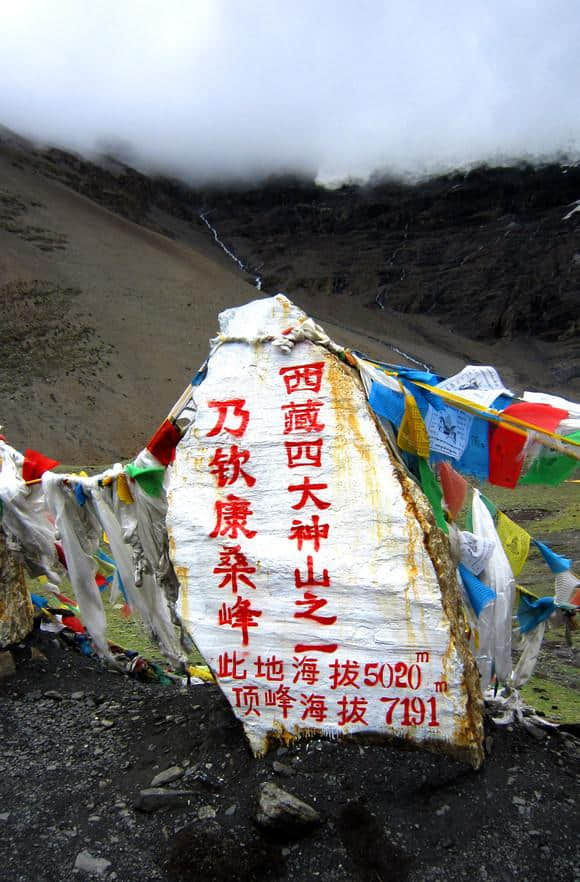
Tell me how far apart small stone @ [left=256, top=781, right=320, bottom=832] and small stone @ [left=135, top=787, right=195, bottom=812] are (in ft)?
1.50

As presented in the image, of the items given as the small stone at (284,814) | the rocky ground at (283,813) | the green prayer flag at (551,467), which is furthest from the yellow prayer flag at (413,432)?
the small stone at (284,814)

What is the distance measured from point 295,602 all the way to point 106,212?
177 ft

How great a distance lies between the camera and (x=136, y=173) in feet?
221

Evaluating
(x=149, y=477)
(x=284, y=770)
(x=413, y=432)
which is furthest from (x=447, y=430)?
(x=284, y=770)

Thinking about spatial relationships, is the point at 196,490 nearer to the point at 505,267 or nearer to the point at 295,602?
the point at 295,602

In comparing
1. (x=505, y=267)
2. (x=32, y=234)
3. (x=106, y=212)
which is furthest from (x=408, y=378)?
(x=505, y=267)

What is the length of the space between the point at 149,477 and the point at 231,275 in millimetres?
48778

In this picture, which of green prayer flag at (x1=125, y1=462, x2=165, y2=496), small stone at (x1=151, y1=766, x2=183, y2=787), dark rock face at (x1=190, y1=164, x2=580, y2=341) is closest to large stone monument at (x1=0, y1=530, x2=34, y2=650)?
green prayer flag at (x1=125, y1=462, x2=165, y2=496)

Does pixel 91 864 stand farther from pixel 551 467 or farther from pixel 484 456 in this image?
pixel 551 467

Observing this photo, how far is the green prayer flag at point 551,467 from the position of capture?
3.85 meters

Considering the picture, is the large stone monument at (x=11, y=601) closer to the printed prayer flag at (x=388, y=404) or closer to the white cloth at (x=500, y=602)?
the printed prayer flag at (x=388, y=404)

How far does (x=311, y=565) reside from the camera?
383 cm

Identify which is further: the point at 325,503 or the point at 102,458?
the point at 102,458

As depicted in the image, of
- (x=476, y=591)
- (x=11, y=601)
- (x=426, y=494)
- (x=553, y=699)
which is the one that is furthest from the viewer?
(x=553, y=699)
